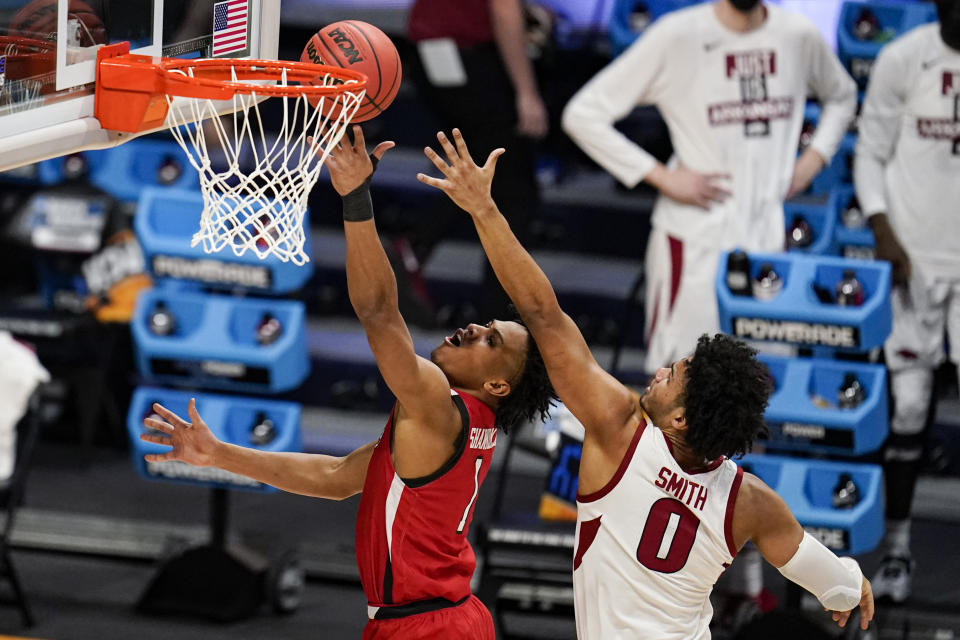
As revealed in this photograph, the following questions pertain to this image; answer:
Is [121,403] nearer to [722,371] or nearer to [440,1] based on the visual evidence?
[440,1]

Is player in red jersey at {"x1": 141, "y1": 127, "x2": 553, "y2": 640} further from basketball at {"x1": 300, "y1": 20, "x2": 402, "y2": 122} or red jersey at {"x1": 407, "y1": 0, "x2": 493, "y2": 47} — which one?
red jersey at {"x1": 407, "y1": 0, "x2": 493, "y2": 47}

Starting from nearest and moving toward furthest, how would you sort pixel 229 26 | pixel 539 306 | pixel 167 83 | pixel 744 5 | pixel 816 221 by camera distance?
pixel 539 306, pixel 167 83, pixel 229 26, pixel 744 5, pixel 816 221

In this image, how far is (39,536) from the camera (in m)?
7.50

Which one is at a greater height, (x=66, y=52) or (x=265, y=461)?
(x=66, y=52)

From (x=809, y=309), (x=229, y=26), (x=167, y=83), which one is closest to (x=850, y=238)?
(x=809, y=309)

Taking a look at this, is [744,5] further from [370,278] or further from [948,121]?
[370,278]

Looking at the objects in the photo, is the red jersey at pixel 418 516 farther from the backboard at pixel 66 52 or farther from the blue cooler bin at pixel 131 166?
the blue cooler bin at pixel 131 166

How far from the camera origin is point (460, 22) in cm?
765

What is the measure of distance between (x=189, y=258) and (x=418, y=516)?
3.02m

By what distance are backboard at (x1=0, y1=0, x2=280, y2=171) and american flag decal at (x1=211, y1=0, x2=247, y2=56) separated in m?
0.02

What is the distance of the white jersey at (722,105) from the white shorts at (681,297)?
0.07m

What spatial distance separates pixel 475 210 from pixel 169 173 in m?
4.93

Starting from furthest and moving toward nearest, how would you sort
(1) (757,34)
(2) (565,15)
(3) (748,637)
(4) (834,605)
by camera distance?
1. (2) (565,15)
2. (1) (757,34)
3. (3) (748,637)
4. (4) (834,605)

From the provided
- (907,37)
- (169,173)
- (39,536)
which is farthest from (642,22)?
(39,536)
